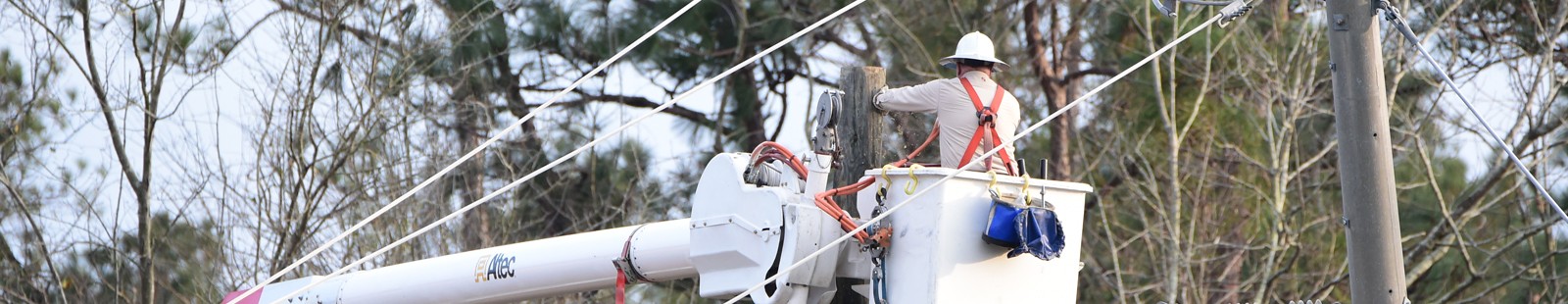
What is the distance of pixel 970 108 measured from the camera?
7.43m

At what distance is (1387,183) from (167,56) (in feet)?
37.6

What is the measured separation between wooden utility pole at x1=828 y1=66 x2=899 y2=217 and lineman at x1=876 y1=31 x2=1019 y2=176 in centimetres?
36

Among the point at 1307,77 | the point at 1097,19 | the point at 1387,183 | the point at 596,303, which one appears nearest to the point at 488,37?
the point at 596,303

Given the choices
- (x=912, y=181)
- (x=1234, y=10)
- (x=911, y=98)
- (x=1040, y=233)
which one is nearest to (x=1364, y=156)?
(x=1234, y=10)

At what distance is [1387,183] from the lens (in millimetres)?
6832

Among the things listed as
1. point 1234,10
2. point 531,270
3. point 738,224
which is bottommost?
point 531,270

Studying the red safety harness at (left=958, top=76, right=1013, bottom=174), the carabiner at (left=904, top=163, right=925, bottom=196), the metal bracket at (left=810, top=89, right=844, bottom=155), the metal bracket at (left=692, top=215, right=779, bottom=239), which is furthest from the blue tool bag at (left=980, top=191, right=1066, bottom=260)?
the metal bracket at (left=810, top=89, right=844, bottom=155)

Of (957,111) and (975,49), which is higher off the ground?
(975,49)

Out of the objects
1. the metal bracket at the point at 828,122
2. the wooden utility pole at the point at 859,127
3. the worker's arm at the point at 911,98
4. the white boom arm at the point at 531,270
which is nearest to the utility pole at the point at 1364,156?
the worker's arm at the point at 911,98

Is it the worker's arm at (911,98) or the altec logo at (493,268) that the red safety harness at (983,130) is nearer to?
the worker's arm at (911,98)

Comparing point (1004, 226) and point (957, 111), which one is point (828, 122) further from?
point (1004, 226)

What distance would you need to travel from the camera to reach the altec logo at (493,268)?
27.8 ft

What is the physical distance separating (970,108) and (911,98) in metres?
0.24

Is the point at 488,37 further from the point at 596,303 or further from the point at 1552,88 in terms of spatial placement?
the point at 1552,88
